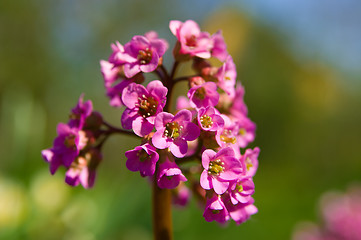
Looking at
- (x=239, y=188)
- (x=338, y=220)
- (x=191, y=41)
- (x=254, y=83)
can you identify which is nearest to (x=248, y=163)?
(x=239, y=188)

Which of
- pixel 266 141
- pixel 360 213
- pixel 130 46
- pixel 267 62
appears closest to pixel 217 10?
pixel 267 62

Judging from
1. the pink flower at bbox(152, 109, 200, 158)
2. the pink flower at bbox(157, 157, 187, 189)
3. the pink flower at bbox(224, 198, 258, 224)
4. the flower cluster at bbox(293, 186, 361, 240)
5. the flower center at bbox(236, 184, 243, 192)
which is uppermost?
the pink flower at bbox(152, 109, 200, 158)

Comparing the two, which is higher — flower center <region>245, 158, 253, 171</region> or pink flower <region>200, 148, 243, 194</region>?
pink flower <region>200, 148, 243, 194</region>

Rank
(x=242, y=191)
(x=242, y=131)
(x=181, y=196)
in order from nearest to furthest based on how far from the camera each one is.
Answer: (x=242, y=191)
(x=242, y=131)
(x=181, y=196)

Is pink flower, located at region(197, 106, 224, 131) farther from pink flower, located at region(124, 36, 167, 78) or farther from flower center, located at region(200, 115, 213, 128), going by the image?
pink flower, located at region(124, 36, 167, 78)

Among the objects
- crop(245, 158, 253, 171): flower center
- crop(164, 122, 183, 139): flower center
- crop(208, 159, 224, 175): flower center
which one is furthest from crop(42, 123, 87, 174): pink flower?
crop(245, 158, 253, 171): flower center

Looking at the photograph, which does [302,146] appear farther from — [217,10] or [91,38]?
[91,38]

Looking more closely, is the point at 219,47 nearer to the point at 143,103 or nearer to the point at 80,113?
the point at 143,103

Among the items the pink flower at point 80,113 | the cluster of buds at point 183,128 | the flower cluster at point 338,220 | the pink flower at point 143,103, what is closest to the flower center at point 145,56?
the cluster of buds at point 183,128
